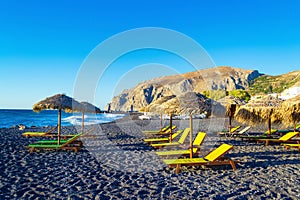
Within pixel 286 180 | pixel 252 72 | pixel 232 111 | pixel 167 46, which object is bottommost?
pixel 286 180

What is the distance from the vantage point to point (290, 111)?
915 centimetres

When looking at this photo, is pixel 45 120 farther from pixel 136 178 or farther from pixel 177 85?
pixel 177 85

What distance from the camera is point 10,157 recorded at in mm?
6965

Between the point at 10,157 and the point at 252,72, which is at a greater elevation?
the point at 252,72

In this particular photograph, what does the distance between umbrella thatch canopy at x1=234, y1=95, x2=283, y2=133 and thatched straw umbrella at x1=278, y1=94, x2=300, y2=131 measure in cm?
17

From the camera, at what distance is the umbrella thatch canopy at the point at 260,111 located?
9469mm

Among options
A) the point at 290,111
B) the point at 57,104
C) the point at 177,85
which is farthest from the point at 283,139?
the point at 177,85

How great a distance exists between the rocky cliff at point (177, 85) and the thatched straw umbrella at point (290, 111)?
52724 millimetres

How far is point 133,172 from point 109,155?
2134 mm

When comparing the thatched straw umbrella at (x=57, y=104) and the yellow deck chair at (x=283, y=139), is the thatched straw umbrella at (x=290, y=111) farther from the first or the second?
the thatched straw umbrella at (x=57, y=104)

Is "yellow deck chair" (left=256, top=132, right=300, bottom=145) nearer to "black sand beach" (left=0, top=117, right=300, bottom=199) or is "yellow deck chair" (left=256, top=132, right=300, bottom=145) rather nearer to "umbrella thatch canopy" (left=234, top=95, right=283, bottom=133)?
"umbrella thatch canopy" (left=234, top=95, right=283, bottom=133)

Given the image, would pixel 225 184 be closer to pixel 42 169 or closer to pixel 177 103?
pixel 177 103

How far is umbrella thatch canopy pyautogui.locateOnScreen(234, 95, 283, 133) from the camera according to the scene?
9469 millimetres

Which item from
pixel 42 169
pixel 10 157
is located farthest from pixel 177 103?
pixel 10 157
